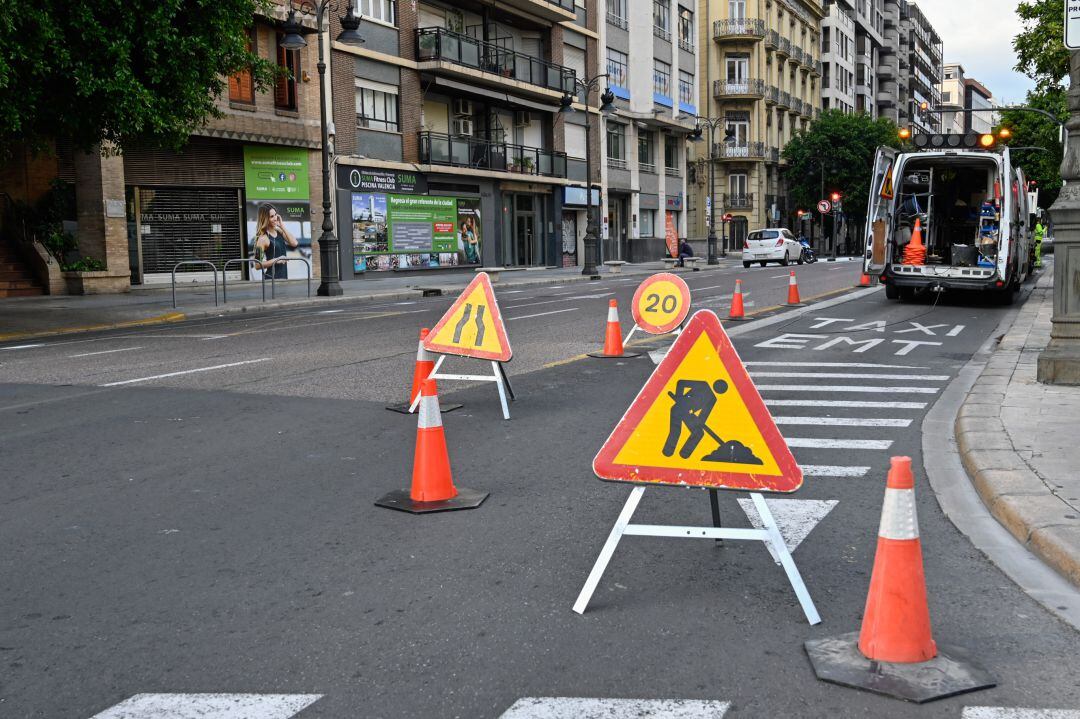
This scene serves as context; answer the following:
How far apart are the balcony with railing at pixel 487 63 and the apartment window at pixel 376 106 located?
1.73 metres

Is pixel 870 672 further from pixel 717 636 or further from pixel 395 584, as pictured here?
pixel 395 584


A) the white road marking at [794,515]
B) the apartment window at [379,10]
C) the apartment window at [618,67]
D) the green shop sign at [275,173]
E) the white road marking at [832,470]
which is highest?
the apartment window at [618,67]

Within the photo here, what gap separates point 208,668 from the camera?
353 cm

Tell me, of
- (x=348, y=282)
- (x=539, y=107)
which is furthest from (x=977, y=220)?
(x=539, y=107)

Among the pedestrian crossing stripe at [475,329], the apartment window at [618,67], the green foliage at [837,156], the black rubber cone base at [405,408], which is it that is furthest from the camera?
the green foliage at [837,156]

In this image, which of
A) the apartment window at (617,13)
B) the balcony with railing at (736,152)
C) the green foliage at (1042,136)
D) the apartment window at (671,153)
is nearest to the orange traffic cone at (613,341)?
the green foliage at (1042,136)

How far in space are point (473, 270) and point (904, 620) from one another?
35.8m

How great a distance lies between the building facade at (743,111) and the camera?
65250mm

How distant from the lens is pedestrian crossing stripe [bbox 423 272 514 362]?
27.2ft

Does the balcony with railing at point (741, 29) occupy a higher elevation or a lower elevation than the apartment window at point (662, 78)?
higher

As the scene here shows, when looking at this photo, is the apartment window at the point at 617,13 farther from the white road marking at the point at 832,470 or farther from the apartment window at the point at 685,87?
the white road marking at the point at 832,470

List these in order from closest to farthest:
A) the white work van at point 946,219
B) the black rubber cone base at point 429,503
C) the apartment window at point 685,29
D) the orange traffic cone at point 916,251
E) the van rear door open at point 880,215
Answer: the black rubber cone base at point 429,503 → the white work van at point 946,219 → the van rear door open at point 880,215 → the orange traffic cone at point 916,251 → the apartment window at point 685,29

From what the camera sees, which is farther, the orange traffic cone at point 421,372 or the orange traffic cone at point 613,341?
the orange traffic cone at point 613,341

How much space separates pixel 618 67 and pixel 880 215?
33.3m
